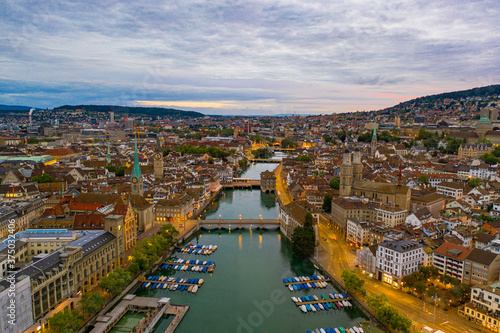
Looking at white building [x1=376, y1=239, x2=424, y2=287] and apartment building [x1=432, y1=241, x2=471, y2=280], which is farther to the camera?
white building [x1=376, y1=239, x2=424, y2=287]

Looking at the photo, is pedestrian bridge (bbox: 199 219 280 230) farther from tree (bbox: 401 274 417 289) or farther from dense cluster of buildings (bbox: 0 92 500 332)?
tree (bbox: 401 274 417 289)

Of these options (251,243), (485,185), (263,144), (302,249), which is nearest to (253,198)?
(251,243)

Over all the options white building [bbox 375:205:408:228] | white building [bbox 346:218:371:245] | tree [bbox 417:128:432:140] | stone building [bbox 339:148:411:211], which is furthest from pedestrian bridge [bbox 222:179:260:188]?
tree [bbox 417:128:432:140]

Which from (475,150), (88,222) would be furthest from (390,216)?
(475,150)

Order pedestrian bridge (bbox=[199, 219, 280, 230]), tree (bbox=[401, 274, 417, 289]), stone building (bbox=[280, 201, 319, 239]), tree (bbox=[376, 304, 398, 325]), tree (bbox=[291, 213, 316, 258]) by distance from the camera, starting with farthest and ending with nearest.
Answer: pedestrian bridge (bbox=[199, 219, 280, 230]) → stone building (bbox=[280, 201, 319, 239]) → tree (bbox=[291, 213, 316, 258]) → tree (bbox=[401, 274, 417, 289]) → tree (bbox=[376, 304, 398, 325])

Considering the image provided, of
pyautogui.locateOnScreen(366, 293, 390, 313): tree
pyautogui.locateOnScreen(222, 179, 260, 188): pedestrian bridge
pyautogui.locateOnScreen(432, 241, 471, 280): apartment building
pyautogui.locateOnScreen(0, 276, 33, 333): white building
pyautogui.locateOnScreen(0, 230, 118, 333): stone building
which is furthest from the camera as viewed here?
pyautogui.locateOnScreen(222, 179, 260, 188): pedestrian bridge

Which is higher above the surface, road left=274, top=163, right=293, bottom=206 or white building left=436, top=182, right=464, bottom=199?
white building left=436, top=182, right=464, bottom=199

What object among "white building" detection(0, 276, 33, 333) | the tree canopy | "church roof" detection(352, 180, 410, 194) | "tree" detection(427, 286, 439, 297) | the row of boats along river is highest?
"church roof" detection(352, 180, 410, 194)

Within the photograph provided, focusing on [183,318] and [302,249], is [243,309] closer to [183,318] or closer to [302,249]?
[183,318]
